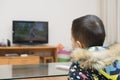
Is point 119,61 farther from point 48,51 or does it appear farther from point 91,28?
point 48,51

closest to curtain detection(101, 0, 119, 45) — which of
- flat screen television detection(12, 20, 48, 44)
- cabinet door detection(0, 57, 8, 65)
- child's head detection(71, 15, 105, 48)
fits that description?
flat screen television detection(12, 20, 48, 44)

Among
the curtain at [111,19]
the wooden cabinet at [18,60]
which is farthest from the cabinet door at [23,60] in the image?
the curtain at [111,19]

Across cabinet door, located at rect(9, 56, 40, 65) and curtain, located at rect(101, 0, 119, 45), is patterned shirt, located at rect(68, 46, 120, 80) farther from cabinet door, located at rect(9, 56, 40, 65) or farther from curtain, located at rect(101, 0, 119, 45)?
curtain, located at rect(101, 0, 119, 45)

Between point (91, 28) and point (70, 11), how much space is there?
451 centimetres

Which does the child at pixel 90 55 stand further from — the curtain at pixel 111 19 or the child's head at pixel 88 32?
the curtain at pixel 111 19

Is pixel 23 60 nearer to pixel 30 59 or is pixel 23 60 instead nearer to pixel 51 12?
pixel 30 59

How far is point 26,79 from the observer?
1.61 metres

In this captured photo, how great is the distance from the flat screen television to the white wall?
15 centimetres

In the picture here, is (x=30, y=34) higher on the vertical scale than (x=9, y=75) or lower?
higher

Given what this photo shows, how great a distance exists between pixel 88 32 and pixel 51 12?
4332 millimetres

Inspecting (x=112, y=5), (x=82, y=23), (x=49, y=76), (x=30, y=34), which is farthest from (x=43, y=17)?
(x=82, y=23)

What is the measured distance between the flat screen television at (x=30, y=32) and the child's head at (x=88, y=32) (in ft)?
13.1

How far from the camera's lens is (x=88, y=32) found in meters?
1.11

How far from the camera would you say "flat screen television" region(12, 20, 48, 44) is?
5.02 meters
